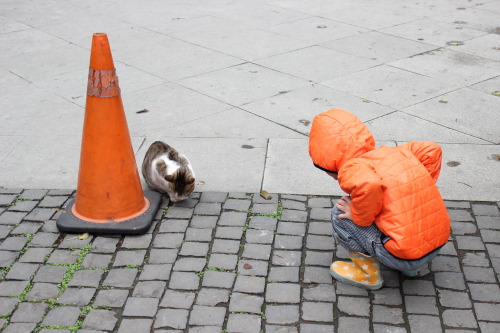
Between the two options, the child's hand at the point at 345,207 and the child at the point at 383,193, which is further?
the child's hand at the point at 345,207

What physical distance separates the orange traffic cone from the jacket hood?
4.64ft

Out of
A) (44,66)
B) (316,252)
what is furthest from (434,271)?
(44,66)

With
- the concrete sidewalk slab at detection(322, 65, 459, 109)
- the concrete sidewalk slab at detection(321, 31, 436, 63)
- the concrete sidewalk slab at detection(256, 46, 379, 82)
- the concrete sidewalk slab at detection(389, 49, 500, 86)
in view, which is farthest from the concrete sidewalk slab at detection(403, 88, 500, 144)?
the concrete sidewalk slab at detection(321, 31, 436, 63)

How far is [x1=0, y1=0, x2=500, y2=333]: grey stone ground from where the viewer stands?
136 inches

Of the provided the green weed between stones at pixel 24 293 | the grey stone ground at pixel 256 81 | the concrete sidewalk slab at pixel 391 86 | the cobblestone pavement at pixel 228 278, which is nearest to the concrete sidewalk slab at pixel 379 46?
the grey stone ground at pixel 256 81

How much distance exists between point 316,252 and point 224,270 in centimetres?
62

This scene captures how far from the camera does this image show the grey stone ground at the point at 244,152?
346cm

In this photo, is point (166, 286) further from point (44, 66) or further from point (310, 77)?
point (44, 66)

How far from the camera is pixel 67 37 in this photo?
8609mm

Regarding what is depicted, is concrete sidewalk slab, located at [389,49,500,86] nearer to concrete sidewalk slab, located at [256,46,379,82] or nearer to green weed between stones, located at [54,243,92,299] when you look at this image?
concrete sidewalk slab, located at [256,46,379,82]

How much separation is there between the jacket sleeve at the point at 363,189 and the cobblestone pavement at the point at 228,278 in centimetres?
58

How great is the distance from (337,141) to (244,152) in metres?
2.05

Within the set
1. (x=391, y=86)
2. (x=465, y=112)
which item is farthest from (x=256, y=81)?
(x=465, y=112)

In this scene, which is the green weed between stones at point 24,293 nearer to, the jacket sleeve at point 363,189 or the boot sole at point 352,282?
the boot sole at point 352,282
